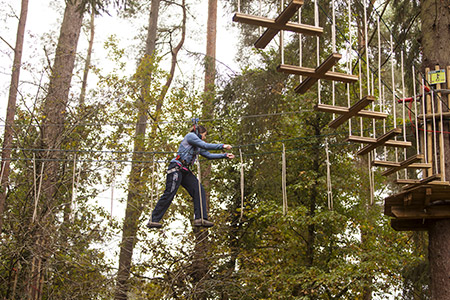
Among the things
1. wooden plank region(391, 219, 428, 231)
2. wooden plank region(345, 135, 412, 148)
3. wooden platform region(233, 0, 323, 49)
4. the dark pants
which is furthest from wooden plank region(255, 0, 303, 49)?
wooden plank region(391, 219, 428, 231)

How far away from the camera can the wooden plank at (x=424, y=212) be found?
7.01 metres

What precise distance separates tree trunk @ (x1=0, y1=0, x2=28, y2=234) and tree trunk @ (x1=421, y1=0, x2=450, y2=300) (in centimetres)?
674

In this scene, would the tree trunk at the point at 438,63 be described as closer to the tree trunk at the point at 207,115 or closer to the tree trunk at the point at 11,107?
the tree trunk at the point at 207,115

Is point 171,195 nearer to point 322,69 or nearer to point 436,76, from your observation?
point 322,69

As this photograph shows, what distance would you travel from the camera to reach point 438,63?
767 centimetres

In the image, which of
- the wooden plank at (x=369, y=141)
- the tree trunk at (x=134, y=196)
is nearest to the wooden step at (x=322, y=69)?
the wooden plank at (x=369, y=141)

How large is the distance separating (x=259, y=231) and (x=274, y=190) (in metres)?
1.23

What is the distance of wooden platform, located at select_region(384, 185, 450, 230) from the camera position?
21.0 feet

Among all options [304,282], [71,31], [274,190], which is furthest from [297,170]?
[71,31]

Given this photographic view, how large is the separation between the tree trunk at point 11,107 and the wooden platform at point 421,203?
6.24 metres

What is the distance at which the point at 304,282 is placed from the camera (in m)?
13.5

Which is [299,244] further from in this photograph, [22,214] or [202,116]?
[22,214]

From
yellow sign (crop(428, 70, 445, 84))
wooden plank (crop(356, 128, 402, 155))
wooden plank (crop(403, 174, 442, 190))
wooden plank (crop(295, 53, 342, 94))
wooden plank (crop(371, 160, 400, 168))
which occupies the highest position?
yellow sign (crop(428, 70, 445, 84))

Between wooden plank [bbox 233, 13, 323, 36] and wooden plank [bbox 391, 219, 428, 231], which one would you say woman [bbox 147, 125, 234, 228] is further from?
wooden plank [bbox 391, 219, 428, 231]
